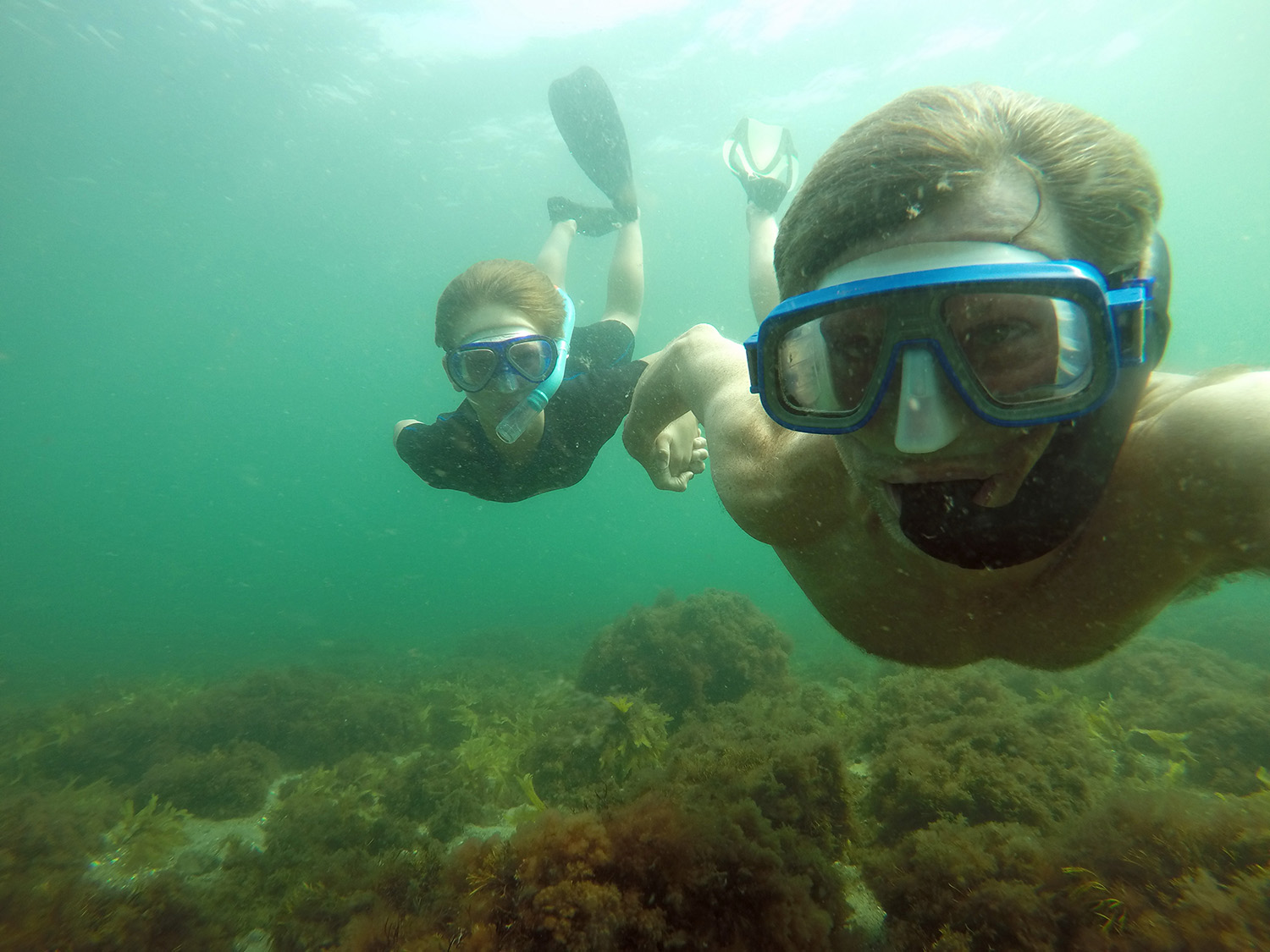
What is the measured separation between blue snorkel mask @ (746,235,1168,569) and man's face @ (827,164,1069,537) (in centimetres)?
2

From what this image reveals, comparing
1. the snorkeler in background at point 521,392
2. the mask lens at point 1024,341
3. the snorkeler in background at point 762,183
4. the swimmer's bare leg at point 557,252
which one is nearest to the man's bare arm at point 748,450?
the mask lens at point 1024,341

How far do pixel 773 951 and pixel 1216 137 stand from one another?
255 feet

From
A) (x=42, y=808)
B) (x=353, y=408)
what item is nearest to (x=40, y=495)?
(x=353, y=408)

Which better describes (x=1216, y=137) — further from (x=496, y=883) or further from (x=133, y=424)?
(x=133, y=424)

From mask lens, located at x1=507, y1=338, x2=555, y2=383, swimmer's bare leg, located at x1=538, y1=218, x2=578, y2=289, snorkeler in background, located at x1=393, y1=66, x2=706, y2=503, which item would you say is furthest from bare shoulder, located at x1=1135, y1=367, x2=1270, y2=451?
swimmer's bare leg, located at x1=538, y1=218, x2=578, y2=289

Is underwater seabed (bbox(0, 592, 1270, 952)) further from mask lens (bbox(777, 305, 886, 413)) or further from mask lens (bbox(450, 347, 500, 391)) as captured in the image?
mask lens (bbox(450, 347, 500, 391))

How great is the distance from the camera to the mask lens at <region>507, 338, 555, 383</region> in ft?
16.5

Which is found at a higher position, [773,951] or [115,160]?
[115,160]

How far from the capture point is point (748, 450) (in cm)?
210

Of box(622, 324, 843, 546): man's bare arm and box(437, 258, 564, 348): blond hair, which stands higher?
box(437, 258, 564, 348): blond hair

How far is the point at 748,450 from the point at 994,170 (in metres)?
1.11

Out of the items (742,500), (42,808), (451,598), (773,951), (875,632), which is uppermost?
(742,500)

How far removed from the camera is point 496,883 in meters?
2.54

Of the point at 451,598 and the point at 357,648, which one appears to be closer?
the point at 357,648
